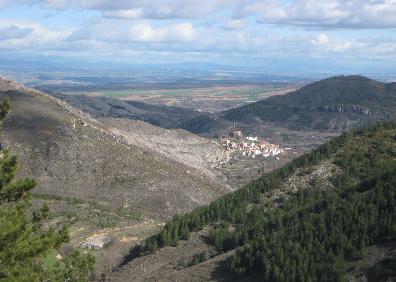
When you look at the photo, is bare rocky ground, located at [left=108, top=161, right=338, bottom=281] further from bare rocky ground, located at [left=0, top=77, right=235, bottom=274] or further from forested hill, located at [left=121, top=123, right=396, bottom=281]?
bare rocky ground, located at [left=0, top=77, right=235, bottom=274]

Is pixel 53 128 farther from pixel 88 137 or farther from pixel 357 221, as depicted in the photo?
pixel 357 221

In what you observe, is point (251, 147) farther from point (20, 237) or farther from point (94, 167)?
point (20, 237)

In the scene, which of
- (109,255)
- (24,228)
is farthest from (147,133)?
(24,228)

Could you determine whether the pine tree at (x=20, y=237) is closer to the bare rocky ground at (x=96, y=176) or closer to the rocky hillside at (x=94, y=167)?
the bare rocky ground at (x=96, y=176)

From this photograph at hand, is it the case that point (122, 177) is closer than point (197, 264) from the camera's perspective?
No

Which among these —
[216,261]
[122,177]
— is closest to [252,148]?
[122,177]

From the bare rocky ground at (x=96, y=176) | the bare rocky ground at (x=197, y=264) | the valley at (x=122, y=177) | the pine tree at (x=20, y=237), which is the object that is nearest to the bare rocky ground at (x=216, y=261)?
the bare rocky ground at (x=197, y=264)
